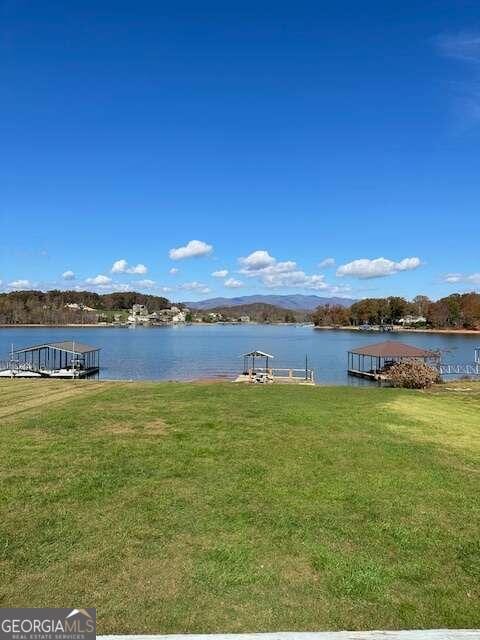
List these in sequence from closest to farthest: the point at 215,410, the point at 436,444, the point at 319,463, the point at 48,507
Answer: the point at 48,507
the point at 319,463
the point at 436,444
the point at 215,410

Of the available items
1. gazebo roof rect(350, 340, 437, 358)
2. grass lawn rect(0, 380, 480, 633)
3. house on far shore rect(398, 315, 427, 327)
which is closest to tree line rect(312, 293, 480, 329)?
house on far shore rect(398, 315, 427, 327)

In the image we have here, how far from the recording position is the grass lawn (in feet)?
14.3

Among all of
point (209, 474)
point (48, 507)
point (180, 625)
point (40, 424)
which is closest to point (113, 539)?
point (48, 507)

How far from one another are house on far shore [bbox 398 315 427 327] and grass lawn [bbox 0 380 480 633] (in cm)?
18406

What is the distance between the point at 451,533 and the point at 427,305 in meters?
190

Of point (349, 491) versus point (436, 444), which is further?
point (436, 444)

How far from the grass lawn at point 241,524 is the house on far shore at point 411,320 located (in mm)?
184060

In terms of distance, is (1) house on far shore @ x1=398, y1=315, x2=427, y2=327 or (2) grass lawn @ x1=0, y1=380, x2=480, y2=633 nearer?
(2) grass lawn @ x1=0, y1=380, x2=480, y2=633

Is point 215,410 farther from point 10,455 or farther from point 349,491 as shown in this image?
point 349,491

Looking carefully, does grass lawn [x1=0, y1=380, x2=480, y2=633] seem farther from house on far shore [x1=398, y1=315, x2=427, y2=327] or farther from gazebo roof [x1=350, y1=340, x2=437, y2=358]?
house on far shore [x1=398, y1=315, x2=427, y2=327]

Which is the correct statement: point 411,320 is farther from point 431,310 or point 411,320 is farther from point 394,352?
point 394,352

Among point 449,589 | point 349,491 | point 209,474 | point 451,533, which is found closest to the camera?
point 449,589

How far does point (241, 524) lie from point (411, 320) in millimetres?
194885

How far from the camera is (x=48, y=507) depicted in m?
6.50
